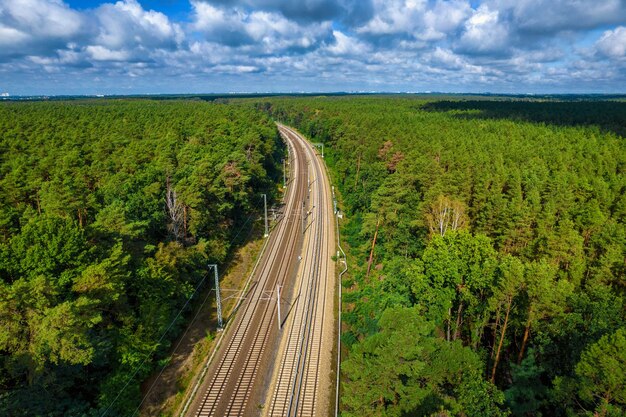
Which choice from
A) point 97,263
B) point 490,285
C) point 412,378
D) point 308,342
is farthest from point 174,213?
point 490,285

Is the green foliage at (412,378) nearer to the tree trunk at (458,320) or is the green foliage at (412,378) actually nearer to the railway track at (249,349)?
the tree trunk at (458,320)

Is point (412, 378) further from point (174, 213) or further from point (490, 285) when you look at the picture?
point (174, 213)

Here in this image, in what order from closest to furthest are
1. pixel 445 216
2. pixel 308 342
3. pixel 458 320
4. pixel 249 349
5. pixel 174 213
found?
pixel 458 320
pixel 249 349
pixel 308 342
pixel 174 213
pixel 445 216

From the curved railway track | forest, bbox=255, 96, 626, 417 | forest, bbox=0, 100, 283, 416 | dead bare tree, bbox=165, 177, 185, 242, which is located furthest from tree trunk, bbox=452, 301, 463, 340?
dead bare tree, bbox=165, 177, 185, 242

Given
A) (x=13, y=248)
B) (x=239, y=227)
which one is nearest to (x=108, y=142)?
(x=239, y=227)

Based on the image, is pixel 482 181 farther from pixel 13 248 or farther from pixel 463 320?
pixel 13 248

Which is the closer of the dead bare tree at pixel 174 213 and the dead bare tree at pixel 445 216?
the dead bare tree at pixel 445 216

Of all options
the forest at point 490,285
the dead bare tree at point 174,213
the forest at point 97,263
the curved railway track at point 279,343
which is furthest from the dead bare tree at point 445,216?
the dead bare tree at point 174,213
